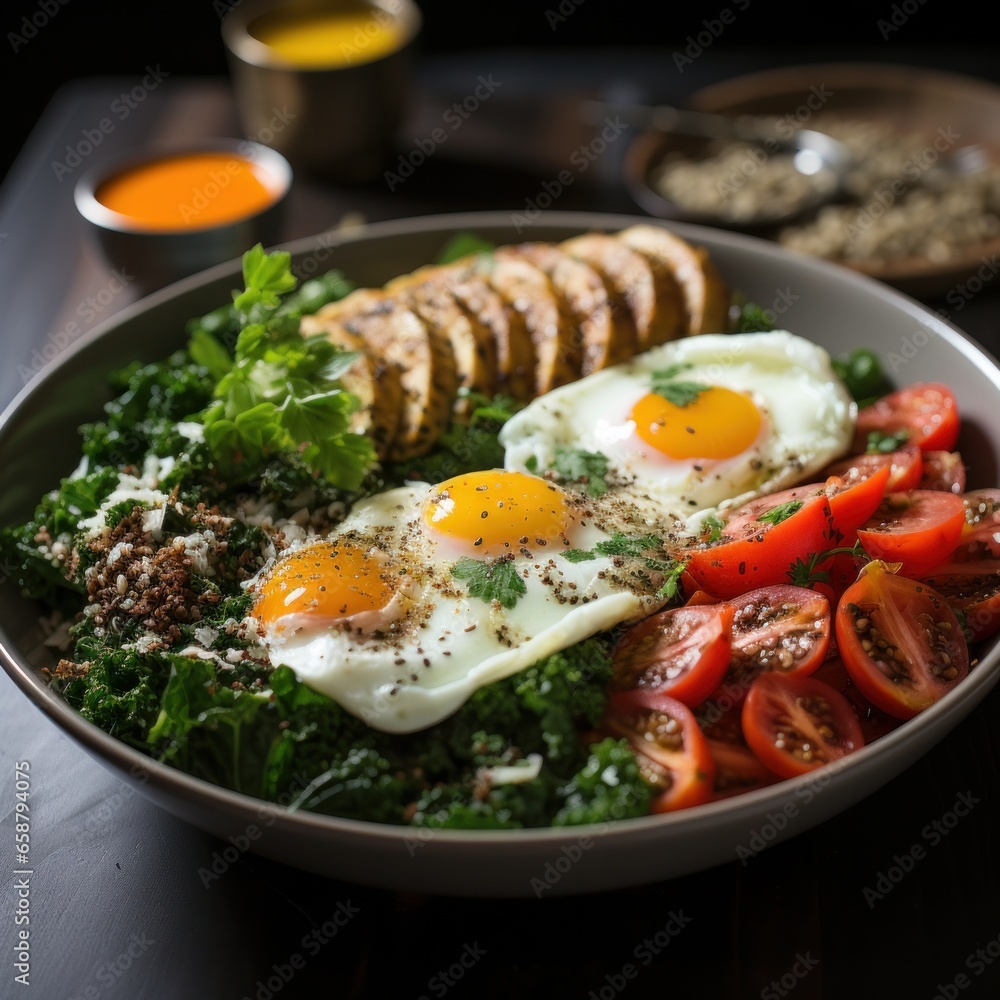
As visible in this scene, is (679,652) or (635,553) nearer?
(679,652)

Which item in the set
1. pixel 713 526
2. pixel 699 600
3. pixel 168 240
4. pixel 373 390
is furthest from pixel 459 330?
pixel 168 240

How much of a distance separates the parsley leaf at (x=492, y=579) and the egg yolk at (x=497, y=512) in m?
0.06

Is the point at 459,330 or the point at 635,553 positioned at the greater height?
the point at 459,330

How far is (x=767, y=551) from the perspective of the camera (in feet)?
11.9

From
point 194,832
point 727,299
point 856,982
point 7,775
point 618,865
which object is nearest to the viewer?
Answer: point 618,865

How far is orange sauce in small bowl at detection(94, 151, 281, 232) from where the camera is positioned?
598 centimetres

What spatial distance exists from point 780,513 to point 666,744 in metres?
1.09

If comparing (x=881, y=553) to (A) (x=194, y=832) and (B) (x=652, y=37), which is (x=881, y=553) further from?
(B) (x=652, y=37)

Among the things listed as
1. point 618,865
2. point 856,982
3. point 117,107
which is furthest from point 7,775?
point 117,107

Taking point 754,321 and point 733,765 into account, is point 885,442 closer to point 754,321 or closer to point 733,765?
point 754,321

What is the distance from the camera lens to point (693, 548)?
3.87 metres

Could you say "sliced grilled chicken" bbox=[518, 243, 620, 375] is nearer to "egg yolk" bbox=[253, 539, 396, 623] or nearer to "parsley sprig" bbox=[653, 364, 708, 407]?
"parsley sprig" bbox=[653, 364, 708, 407]

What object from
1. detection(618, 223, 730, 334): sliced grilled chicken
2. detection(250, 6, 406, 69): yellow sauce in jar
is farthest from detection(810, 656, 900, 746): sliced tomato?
detection(250, 6, 406, 69): yellow sauce in jar

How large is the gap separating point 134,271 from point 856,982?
4.74 m
